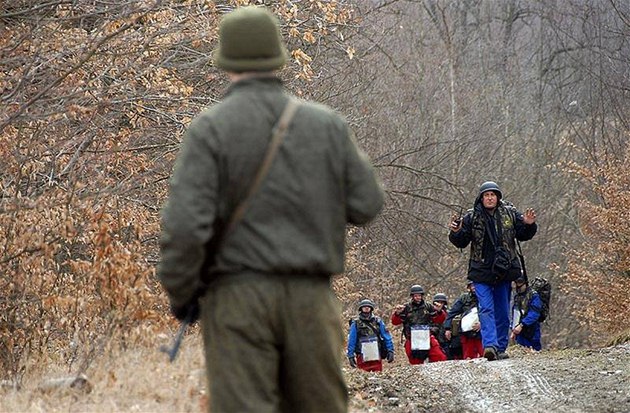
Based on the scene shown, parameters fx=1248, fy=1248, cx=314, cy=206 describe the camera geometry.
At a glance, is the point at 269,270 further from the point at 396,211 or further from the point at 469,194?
the point at 469,194

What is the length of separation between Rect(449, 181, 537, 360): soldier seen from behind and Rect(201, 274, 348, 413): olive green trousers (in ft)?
26.3

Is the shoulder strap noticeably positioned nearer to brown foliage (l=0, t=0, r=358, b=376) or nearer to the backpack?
brown foliage (l=0, t=0, r=358, b=376)

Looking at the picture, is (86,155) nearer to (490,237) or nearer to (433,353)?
(490,237)

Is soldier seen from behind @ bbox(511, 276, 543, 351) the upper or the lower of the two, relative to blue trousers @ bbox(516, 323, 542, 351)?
upper

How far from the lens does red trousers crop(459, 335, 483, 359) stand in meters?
16.8

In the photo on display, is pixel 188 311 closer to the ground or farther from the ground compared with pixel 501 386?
farther from the ground

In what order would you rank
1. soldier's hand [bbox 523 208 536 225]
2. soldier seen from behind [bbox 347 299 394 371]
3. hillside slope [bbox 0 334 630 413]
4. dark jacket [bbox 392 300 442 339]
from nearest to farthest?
hillside slope [bbox 0 334 630 413]
soldier's hand [bbox 523 208 536 225]
soldier seen from behind [bbox 347 299 394 371]
dark jacket [bbox 392 300 442 339]

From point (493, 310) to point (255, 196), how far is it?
28.4 ft

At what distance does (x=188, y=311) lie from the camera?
16.8 ft

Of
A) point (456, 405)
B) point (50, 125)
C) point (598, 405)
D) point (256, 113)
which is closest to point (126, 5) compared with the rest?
point (50, 125)

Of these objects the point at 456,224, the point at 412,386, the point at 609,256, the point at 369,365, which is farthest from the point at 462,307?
the point at 609,256

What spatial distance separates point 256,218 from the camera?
16.0ft

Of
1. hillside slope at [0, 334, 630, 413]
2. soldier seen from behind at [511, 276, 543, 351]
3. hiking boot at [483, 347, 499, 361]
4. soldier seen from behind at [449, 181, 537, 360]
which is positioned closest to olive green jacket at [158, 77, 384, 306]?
hillside slope at [0, 334, 630, 413]

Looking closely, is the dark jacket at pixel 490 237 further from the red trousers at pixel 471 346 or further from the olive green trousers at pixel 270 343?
the olive green trousers at pixel 270 343
